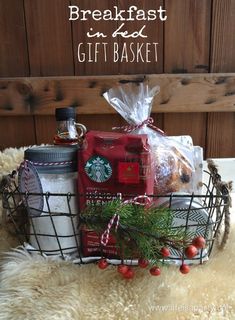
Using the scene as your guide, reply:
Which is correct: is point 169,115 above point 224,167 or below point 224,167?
above

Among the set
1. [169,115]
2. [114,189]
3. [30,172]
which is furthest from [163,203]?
[169,115]

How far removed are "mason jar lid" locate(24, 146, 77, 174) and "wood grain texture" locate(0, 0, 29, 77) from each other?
465 mm

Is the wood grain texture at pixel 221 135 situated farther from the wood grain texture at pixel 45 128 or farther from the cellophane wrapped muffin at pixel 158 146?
the wood grain texture at pixel 45 128

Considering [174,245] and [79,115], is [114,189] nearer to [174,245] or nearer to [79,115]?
[174,245]

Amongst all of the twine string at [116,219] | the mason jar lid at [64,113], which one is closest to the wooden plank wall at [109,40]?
the mason jar lid at [64,113]

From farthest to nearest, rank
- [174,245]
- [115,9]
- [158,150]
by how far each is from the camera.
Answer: [115,9]
[158,150]
[174,245]

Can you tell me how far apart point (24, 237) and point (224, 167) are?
0.58 meters

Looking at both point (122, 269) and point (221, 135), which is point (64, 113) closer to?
point (122, 269)

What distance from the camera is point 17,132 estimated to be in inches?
35.7

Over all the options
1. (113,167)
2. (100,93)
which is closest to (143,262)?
(113,167)

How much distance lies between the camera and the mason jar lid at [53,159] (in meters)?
0.48

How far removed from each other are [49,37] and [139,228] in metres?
0.64

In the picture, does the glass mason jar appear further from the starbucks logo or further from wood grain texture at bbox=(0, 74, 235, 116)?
wood grain texture at bbox=(0, 74, 235, 116)

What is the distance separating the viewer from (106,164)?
1.54 ft
